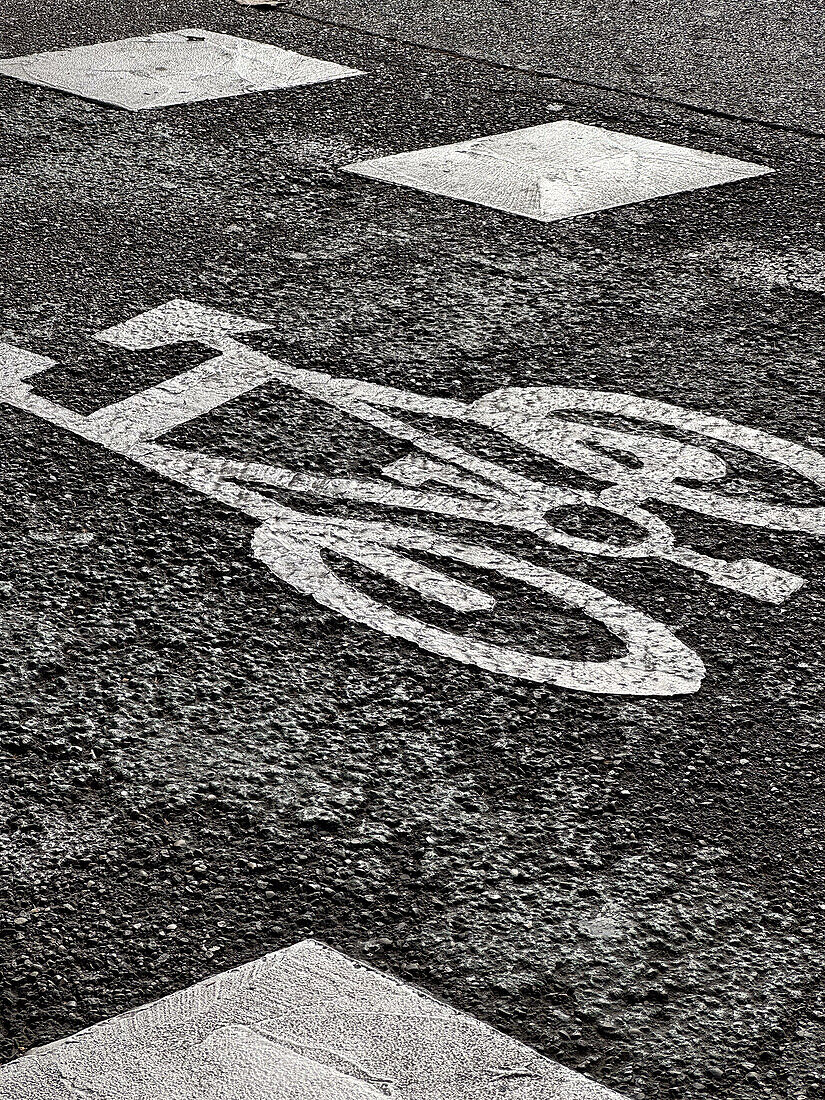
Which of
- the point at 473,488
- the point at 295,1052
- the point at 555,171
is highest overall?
the point at 555,171

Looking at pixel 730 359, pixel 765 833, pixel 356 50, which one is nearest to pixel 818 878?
pixel 765 833

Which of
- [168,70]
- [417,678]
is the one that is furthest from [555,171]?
[417,678]

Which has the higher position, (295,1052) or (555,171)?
(555,171)

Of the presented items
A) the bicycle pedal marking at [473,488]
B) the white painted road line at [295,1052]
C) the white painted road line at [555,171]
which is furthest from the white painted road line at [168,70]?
the white painted road line at [295,1052]

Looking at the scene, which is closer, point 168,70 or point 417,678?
point 417,678

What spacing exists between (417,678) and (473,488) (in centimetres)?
70

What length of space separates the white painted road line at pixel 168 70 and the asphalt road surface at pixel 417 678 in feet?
3.94

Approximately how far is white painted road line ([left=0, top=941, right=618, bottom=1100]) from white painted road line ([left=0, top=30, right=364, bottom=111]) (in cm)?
467

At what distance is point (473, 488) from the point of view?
10.7ft

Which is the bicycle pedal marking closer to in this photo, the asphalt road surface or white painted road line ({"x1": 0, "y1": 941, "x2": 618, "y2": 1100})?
the asphalt road surface

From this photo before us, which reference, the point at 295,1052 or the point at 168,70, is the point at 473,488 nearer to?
the point at 295,1052

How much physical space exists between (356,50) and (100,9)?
5.27ft

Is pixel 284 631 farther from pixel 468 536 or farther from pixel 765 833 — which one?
pixel 765 833

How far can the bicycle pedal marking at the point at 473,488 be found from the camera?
111 inches
